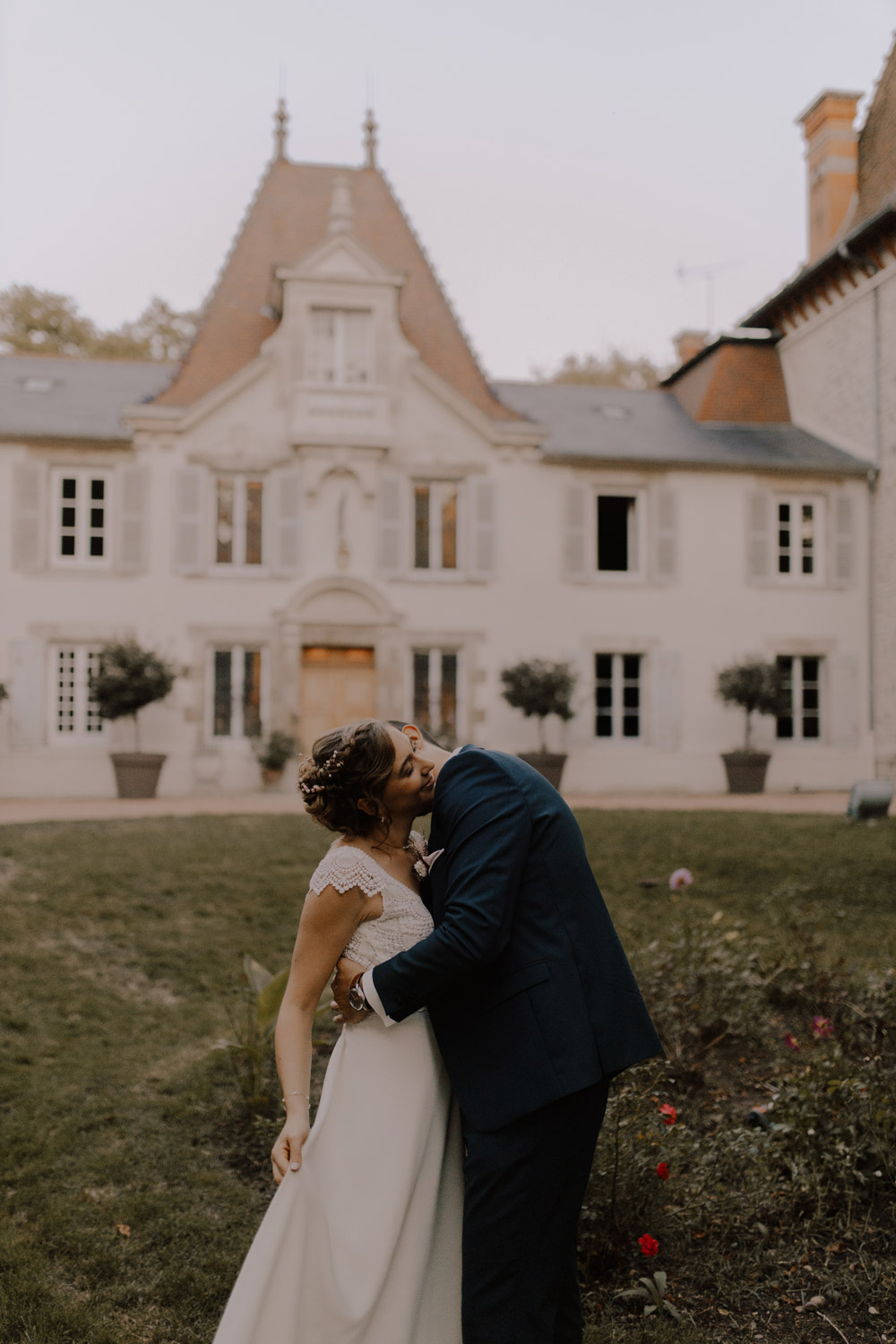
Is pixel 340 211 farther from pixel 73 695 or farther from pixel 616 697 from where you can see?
pixel 616 697

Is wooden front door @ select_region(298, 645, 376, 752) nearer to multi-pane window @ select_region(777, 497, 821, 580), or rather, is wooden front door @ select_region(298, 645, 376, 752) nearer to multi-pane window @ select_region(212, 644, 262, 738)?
multi-pane window @ select_region(212, 644, 262, 738)

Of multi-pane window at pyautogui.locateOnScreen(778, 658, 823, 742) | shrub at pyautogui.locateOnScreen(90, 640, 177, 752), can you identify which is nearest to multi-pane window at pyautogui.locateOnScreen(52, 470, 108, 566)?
shrub at pyautogui.locateOnScreen(90, 640, 177, 752)

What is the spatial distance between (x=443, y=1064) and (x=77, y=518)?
15.8 metres

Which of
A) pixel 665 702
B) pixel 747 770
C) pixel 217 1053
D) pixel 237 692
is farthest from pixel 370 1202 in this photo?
pixel 665 702

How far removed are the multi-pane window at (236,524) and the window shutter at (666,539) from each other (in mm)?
6367

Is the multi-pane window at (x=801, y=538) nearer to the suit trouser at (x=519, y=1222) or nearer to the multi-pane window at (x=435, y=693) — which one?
the multi-pane window at (x=435, y=693)

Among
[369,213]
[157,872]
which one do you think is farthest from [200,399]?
[157,872]

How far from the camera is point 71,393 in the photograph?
17922 millimetres

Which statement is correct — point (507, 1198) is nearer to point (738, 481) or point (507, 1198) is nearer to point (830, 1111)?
point (830, 1111)

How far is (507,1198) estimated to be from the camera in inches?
83.8

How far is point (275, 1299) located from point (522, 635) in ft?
50.4

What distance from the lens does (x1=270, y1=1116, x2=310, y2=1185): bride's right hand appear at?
7.28 ft

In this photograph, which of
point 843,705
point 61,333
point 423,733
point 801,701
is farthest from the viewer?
point 61,333

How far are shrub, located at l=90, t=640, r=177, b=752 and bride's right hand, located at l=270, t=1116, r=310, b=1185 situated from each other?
45.1 ft
